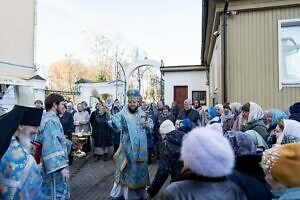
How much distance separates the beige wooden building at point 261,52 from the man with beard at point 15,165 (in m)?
6.29

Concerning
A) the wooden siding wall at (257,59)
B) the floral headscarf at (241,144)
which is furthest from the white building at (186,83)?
the floral headscarf at (241,144)

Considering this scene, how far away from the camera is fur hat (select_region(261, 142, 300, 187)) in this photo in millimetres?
1955

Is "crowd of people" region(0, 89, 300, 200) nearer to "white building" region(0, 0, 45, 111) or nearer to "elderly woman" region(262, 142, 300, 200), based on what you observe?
"elderly woman" region(262, 142, 300, 200)

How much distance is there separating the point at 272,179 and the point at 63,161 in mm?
2903

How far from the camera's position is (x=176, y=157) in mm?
3844

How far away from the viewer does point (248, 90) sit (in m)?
8.61

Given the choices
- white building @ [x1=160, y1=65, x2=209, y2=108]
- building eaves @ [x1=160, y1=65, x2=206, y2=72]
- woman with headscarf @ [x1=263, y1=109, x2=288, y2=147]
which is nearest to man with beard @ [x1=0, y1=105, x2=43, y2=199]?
woman with headscarf @ [x1=263, y1=109, x2=288, y2=147]

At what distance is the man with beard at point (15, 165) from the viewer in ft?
9.71

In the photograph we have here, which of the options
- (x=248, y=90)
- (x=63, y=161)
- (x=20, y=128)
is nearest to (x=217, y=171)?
(x=20, y=128)

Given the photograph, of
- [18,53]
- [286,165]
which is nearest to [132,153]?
[286,165]

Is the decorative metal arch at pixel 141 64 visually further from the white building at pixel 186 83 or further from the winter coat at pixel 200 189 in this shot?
the winter coat at pixel 200 189

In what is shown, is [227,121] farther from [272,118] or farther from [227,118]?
[272,118]

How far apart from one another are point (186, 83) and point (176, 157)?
57.2 feet

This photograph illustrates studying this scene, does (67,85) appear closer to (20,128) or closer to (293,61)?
(293,61)
